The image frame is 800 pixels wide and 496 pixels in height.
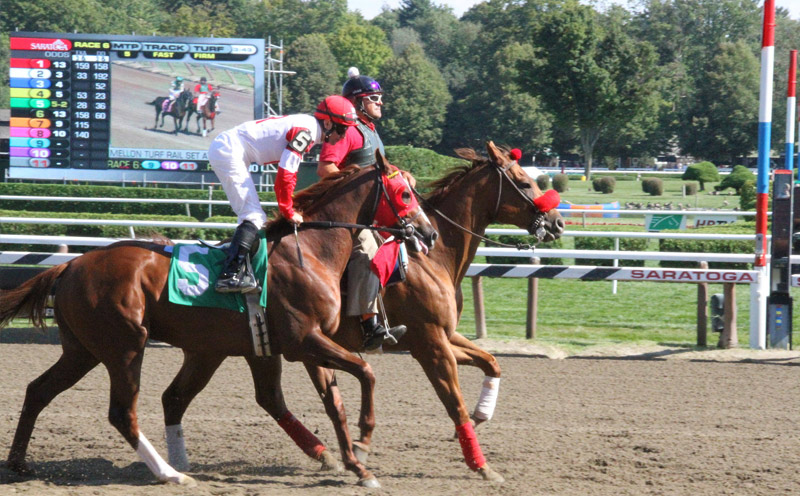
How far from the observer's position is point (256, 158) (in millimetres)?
4453

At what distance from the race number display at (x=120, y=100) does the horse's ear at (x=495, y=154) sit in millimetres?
12234

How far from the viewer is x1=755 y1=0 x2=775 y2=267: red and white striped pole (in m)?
7.67

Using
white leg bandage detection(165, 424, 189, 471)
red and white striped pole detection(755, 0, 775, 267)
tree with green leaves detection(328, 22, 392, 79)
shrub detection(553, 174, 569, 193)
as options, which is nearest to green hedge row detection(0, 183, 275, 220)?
red and white striped pole detection(755, 0, 775, 267)

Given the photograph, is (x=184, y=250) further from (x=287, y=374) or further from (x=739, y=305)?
(x=739, y=305)

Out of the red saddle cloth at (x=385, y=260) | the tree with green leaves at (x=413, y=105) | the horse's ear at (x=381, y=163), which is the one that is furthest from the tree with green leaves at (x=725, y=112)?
the horse's ear at (x=381, y=163)

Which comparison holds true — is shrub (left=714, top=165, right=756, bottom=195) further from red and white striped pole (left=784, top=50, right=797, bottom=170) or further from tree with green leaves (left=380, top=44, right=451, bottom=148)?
red and white striped pole (left=784, top=50, right=797, bottom=170)

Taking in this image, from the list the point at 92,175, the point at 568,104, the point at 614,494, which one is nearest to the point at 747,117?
the point at 568,104

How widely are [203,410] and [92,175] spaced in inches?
454

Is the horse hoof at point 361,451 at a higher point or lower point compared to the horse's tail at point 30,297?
lower

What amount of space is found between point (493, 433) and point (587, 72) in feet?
84.7

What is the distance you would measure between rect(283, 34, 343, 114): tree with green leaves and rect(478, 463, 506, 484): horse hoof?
1802 inches

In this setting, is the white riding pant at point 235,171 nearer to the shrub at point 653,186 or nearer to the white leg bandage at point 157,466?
the white leg bandage at point 157,466

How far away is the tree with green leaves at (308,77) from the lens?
50500mm

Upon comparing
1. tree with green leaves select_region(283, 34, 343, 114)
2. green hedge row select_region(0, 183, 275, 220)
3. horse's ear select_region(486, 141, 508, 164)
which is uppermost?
tree with green leaves select_region(283, 34, 343, 114)
